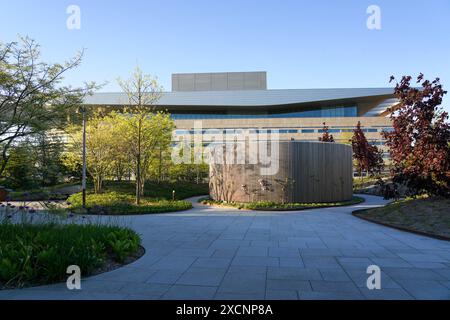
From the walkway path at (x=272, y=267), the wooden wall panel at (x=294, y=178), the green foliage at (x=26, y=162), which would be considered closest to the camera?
the walkway path at (x=272, y=267)

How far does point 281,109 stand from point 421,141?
49073mm

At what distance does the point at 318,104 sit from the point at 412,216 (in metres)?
50.0

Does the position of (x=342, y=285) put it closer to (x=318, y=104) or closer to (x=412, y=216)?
(x=412, y=216)

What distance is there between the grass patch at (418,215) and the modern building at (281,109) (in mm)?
40203

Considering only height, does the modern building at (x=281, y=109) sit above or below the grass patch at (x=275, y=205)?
above

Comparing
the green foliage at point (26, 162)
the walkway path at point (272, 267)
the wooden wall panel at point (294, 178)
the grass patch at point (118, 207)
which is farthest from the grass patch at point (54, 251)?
the wooden wall panel at point (294, 178)

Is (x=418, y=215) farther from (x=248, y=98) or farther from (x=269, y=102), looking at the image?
(x=248, y=98)

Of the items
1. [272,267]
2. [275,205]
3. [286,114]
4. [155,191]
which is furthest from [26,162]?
[286,114]

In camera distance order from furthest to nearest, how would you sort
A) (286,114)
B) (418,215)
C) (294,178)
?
(286,114) < (294,178) < (418,215)

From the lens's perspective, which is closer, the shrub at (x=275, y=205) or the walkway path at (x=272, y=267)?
the walkway path at (x=272, y=267)

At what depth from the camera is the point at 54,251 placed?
19.1 feet

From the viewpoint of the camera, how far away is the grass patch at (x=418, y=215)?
1075cm

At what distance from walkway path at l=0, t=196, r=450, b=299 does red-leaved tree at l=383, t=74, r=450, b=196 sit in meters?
3.95

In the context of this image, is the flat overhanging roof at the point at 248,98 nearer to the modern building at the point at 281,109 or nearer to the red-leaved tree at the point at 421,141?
the modern building at the point at 281,109
